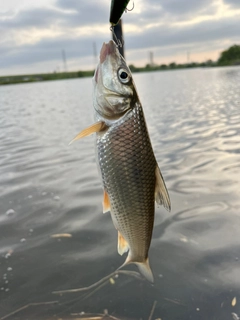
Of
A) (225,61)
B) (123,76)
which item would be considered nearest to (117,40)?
(123,76)

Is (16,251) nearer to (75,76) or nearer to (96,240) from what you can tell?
(96,240)

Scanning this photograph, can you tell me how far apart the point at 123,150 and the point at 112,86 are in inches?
19.1

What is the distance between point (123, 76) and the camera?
2.54m

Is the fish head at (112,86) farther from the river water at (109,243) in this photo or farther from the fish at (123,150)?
the river water at (109,243)

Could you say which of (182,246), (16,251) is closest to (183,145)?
(182,246)

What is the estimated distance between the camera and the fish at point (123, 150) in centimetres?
245

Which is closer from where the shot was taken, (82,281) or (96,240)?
(82,281)

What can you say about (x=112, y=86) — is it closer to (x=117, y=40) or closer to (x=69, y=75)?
(x=117, y=40)

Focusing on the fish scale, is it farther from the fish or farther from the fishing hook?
the fishing hook

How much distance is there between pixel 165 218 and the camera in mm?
5883

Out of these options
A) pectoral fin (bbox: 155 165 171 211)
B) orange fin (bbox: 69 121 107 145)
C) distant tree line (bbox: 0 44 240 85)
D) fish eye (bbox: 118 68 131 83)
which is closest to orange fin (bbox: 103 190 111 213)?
pectoral fin (bbox: 155 165 171 211)

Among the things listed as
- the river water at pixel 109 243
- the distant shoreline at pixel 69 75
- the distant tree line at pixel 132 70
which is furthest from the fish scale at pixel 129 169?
the distant tree line at pixel 132 70

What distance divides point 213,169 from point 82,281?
15.7 ft

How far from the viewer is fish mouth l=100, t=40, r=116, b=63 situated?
245 cm
